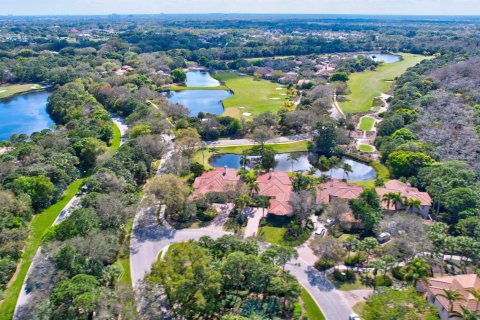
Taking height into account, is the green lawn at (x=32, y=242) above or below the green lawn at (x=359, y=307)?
below

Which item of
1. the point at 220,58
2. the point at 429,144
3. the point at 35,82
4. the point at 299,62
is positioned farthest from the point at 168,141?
the point at 220,58

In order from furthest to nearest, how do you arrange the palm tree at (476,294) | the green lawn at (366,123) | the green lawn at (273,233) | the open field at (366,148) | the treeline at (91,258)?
the green lawn at (366,123) < the open field at (366,148) < the green lawn at (273,233) < the treeline at (91,258) < the palm tree at (476,294)

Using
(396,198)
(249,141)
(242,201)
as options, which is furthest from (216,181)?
(396,198)

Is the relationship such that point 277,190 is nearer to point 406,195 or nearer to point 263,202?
point 263,202

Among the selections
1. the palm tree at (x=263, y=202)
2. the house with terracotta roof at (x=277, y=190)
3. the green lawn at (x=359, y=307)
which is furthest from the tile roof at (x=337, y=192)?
the green lawn at (x=359, y=307)

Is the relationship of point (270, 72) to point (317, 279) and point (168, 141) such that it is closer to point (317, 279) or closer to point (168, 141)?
point (168, 141)

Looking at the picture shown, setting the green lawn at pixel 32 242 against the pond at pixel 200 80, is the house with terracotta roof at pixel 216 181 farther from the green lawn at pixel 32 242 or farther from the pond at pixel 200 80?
the pond at pixel 200 80
